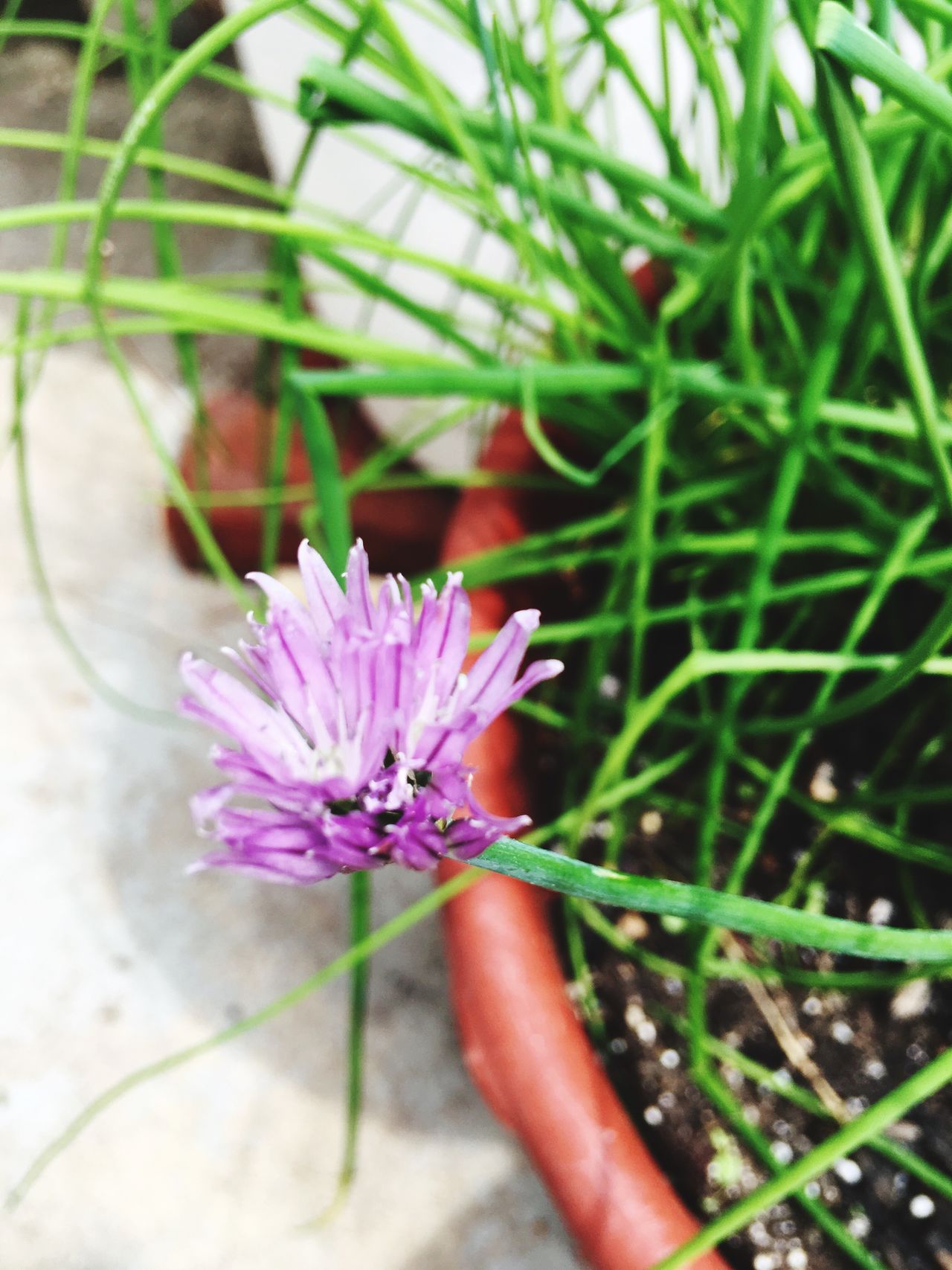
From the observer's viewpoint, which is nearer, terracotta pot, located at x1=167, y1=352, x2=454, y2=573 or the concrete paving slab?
the concrete paving slab

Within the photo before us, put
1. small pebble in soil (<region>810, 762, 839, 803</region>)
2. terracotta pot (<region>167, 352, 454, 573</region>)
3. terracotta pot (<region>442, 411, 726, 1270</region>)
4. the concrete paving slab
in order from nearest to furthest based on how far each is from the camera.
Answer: terracotta pot (<region>442, 411, 726, 1270</region>), small pebble in soil (<region>810, 762, 839, 803</region>), the concrete paving slab, terracotta pot (<region>167, 352, 454, 573</region>)

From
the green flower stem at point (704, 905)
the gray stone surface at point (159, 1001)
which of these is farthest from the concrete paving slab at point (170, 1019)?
the green flower stem at point (704, 905)

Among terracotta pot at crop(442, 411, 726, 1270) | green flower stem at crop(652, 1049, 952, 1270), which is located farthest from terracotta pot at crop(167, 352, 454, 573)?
green flower stem at crop(652, 1049, 952, 1270)

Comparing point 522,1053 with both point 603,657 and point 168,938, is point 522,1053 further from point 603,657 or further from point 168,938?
point 168,938

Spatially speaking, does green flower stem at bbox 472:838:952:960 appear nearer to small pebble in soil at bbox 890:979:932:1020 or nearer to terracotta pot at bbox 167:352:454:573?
small pebble in soil at bbox 890:979:932:1020

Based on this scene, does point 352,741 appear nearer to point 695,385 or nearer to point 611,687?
point 695,385

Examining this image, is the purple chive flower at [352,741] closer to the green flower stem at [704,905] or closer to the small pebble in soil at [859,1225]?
the green flower stem at [704,905]

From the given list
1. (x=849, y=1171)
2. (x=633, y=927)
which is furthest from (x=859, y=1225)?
(x=633, y=927)
